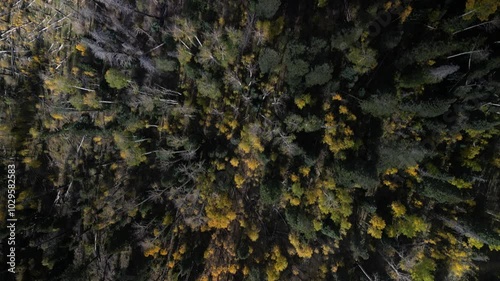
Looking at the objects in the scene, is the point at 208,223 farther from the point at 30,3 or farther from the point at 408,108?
the point at 30,3

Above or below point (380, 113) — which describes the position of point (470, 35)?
above

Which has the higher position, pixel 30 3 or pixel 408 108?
pixel 408 108

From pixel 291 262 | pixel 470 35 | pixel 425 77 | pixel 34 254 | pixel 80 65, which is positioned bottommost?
pixel 34 254

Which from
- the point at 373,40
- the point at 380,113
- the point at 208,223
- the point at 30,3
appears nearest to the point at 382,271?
the point at 380,113

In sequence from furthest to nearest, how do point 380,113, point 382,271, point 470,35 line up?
1. point 382,271
2. point 380,113
3. point 470,35

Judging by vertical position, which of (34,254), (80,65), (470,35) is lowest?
(34,254)

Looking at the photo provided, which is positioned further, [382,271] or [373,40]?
[382,271]

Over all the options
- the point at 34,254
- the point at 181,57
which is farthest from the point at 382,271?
the point at 34,254

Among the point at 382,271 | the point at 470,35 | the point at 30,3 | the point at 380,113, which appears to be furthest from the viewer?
the point at 30,3

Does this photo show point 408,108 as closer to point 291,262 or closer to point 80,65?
point 291,262
